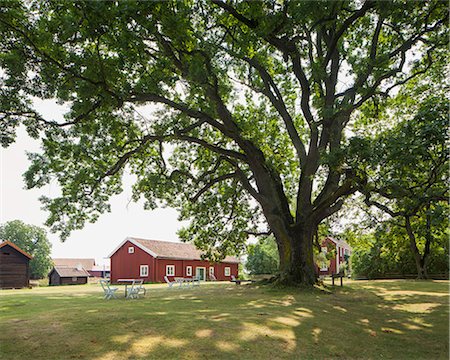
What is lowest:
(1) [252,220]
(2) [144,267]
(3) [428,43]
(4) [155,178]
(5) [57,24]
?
(2) [144,267]

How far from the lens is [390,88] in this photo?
55.7 ft

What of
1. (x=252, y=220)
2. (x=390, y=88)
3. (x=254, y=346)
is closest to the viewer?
(x=254, y=346)

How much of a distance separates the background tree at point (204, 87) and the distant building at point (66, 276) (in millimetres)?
32117

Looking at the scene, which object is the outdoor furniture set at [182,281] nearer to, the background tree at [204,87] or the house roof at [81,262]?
the background tree at [204,87]

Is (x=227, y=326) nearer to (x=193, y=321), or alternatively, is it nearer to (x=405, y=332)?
(x=193, y=321)

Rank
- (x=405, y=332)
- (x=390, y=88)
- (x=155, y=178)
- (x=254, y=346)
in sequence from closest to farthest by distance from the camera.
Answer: (x=254, y=346), (x=405, y=332), (x=390, y=88), (x=155, y=178)

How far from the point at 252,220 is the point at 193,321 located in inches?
638

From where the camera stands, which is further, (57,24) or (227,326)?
(57,24)

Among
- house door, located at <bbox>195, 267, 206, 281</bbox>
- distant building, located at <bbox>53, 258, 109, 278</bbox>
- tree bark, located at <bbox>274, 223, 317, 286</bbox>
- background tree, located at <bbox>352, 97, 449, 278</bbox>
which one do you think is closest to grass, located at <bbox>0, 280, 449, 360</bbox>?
background tree, located at <bbox>352, 97, 449, 278</bbox>

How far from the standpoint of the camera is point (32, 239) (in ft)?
191

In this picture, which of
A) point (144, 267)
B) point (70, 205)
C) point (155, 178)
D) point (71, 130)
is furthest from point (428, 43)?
point (144, 267)

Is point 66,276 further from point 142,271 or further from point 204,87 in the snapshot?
point 204,87

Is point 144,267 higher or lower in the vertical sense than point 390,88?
lower

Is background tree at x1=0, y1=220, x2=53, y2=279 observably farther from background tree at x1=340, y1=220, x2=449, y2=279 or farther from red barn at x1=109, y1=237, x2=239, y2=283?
background tree at x1=340, y1=220, x2=449, y2=279
